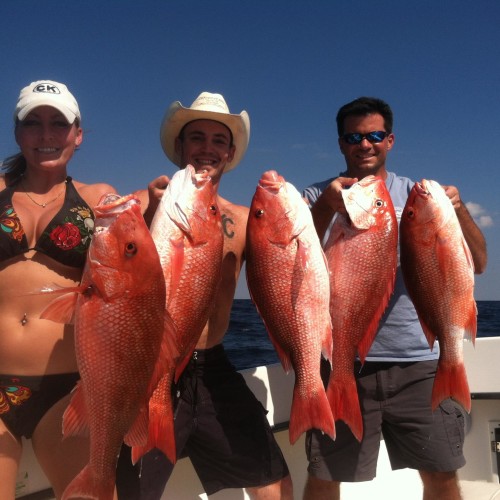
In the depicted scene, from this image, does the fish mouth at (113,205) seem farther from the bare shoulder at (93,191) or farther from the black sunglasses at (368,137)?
the black sunglasses at (368,137)

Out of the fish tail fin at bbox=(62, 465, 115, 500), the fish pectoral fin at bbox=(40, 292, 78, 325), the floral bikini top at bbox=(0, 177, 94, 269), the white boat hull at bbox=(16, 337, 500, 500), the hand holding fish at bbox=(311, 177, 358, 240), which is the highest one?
the hand holding fish at bbox=(311, 177, 358, 240)

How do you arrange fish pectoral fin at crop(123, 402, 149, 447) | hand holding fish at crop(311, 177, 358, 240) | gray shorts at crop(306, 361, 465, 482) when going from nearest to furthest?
fish pectoral fin at crop(123, 402, 149, 447), hand holding fish at crop(311, 177, 358, 240), gray shorts at crop(306, 361, 465, 482)

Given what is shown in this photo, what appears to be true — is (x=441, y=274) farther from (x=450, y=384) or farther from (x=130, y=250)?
(x=130, y=250)

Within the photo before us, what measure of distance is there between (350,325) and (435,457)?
4.18 ft

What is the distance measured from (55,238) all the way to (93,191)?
470mm

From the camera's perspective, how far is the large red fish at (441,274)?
313cm

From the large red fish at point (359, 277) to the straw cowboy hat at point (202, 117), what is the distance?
1.01m

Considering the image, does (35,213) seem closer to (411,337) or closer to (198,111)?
(198,111)

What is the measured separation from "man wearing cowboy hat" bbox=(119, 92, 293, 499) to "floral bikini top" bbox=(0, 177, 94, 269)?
0.87 meters

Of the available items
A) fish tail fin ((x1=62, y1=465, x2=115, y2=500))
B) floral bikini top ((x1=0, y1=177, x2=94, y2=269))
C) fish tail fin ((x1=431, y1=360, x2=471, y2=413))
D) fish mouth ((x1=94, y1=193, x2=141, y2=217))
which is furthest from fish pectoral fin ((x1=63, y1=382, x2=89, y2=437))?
fish tail fin ((x1=431, y1=360, x2=471, y2=413))

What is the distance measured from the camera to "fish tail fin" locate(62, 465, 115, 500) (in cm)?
237

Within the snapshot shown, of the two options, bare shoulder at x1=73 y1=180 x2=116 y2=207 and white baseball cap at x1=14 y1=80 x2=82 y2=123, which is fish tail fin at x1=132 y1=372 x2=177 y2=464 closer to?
bare shoulder at x1=73 y1=180 x2=116 y2=207

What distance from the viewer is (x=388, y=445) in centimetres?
391

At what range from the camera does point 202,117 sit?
362 centimetres
